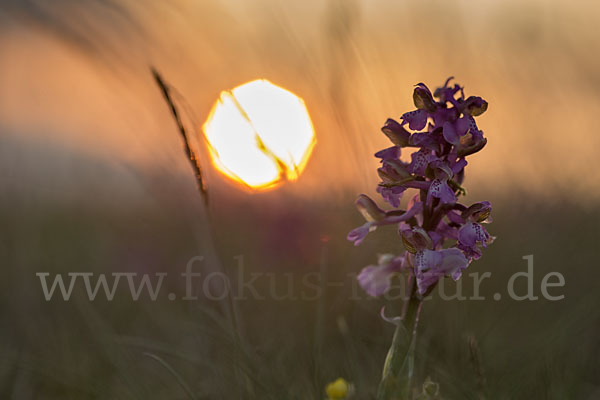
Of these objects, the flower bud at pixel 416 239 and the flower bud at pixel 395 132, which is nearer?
the flower bud at pixel 416 239

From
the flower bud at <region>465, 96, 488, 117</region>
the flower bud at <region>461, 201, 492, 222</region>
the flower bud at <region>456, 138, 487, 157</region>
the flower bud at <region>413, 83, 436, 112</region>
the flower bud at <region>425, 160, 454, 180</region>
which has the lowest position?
the flower bud at <region>461, 201, 492, 222</region>

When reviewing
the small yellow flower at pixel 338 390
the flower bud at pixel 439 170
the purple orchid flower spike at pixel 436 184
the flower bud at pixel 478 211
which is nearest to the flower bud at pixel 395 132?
the purple orchid flower spike at pixel 436 184

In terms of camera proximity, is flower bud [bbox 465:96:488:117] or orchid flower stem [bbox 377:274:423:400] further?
flower bud [bbox 465:96:488:117]

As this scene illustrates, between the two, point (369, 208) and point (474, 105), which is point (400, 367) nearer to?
point (369, 208)

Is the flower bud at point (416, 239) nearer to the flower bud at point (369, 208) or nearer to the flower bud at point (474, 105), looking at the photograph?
the flower bud at point (369, 208)

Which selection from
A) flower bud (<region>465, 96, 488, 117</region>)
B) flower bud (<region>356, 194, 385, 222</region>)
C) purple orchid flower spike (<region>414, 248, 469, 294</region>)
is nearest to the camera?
purple orchid flower spike (<region>414, 248, 469, 294</region>)

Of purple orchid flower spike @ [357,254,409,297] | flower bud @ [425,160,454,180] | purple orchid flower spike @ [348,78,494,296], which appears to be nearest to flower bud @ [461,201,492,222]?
purple orchid flower spike @ [348,78,494,296]

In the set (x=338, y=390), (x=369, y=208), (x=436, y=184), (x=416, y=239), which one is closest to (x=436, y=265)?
(x=416, y=239)

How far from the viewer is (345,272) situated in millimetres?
2479

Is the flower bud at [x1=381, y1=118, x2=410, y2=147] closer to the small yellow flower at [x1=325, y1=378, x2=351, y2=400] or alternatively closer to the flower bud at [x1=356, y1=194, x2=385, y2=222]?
the flower bud at [x1=356, y1=194, x2=385, y2=222]

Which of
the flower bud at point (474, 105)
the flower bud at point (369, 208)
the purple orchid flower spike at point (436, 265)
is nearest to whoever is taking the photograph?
the purple orchid flower spike at point (436, 265)

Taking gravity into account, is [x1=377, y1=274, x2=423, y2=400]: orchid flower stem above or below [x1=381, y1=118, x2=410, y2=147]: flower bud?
below

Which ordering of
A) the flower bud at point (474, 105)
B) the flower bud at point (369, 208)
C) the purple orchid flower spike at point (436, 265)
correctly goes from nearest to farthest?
the purple orchid flower spike at point (436, 265) → the flower bud at point (474, 105) → the flower bud at point (369, 208)

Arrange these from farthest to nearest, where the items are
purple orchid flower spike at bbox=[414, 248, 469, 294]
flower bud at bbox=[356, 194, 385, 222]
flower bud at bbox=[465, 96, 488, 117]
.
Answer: flower bud at bbox=[356, 194, 385, 222] < flower bud at bbox=[465, 96, 488, 117] < purple orchid flower spike at bbox=[414, 248, 469, 294]
